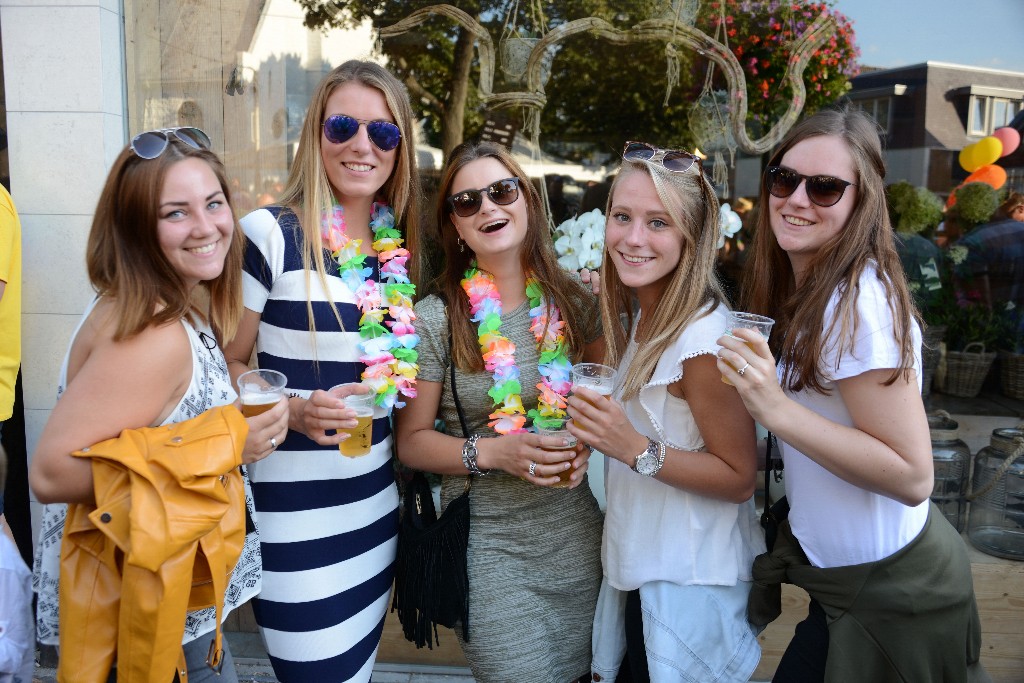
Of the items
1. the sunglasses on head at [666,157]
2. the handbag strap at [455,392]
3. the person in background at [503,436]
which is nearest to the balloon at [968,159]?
the sunglasses on head at [666,157]

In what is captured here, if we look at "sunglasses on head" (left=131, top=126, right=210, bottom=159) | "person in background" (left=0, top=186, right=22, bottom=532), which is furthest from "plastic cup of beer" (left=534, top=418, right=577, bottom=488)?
"person in background" (left=0, top=186, right=22, bottom=532)

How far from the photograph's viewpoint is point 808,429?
61.9 inches

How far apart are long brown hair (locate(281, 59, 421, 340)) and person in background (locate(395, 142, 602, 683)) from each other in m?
0.15

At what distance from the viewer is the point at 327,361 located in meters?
1.93

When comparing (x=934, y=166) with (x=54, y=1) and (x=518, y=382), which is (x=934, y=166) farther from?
(x=54, y=1)

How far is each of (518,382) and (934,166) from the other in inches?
156

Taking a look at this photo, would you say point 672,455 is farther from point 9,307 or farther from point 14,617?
point 9,307

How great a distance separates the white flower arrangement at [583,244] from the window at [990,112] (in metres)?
3.29

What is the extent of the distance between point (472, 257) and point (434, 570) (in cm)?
93

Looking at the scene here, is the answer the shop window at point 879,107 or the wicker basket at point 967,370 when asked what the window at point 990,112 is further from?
the wicker basket at point 967,370

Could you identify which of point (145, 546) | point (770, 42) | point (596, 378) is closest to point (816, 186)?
point (596, 378)

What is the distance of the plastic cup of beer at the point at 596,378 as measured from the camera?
1775 mm

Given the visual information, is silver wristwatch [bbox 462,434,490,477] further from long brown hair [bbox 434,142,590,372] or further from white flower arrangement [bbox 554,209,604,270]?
white flower arrangement [bbox 554,209,604,270]

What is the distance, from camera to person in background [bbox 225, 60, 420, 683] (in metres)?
1.90
